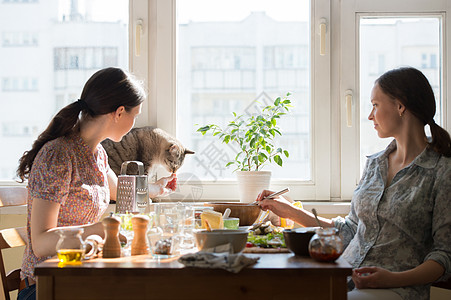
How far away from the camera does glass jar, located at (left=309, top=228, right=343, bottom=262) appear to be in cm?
130

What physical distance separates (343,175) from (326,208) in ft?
0.85

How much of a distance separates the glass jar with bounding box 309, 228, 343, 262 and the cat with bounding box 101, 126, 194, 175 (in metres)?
1.60

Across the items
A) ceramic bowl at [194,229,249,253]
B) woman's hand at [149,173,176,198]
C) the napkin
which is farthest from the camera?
woman's hand at [149,173,176,198]

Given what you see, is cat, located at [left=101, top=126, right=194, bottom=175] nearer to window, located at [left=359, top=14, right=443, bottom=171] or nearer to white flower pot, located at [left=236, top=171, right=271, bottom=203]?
white flower pot, located at [left=236, top=171, right=271, bottom=203]

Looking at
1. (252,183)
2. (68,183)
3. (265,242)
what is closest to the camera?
(265,242)

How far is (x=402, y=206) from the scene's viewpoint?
177cm

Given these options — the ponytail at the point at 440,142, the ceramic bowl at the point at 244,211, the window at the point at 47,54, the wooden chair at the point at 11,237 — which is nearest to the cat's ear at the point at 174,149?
the window at the point at 47,54

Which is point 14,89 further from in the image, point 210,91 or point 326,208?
point 326,208

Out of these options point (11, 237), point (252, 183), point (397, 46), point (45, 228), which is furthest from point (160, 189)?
point (397, 46)

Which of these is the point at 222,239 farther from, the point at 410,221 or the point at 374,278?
the point at 410,221

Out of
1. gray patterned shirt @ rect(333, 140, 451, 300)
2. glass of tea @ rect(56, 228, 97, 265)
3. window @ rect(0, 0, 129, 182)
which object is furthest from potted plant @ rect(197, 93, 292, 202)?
glass of tea @ rect(56, 228, 97, 265)

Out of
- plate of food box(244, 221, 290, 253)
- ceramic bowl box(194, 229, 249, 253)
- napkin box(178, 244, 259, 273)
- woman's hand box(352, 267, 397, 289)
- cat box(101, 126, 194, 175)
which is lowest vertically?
woman's hand box(352, 267, 397, 289)

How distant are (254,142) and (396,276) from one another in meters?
1.29

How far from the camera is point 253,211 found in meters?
2.14
